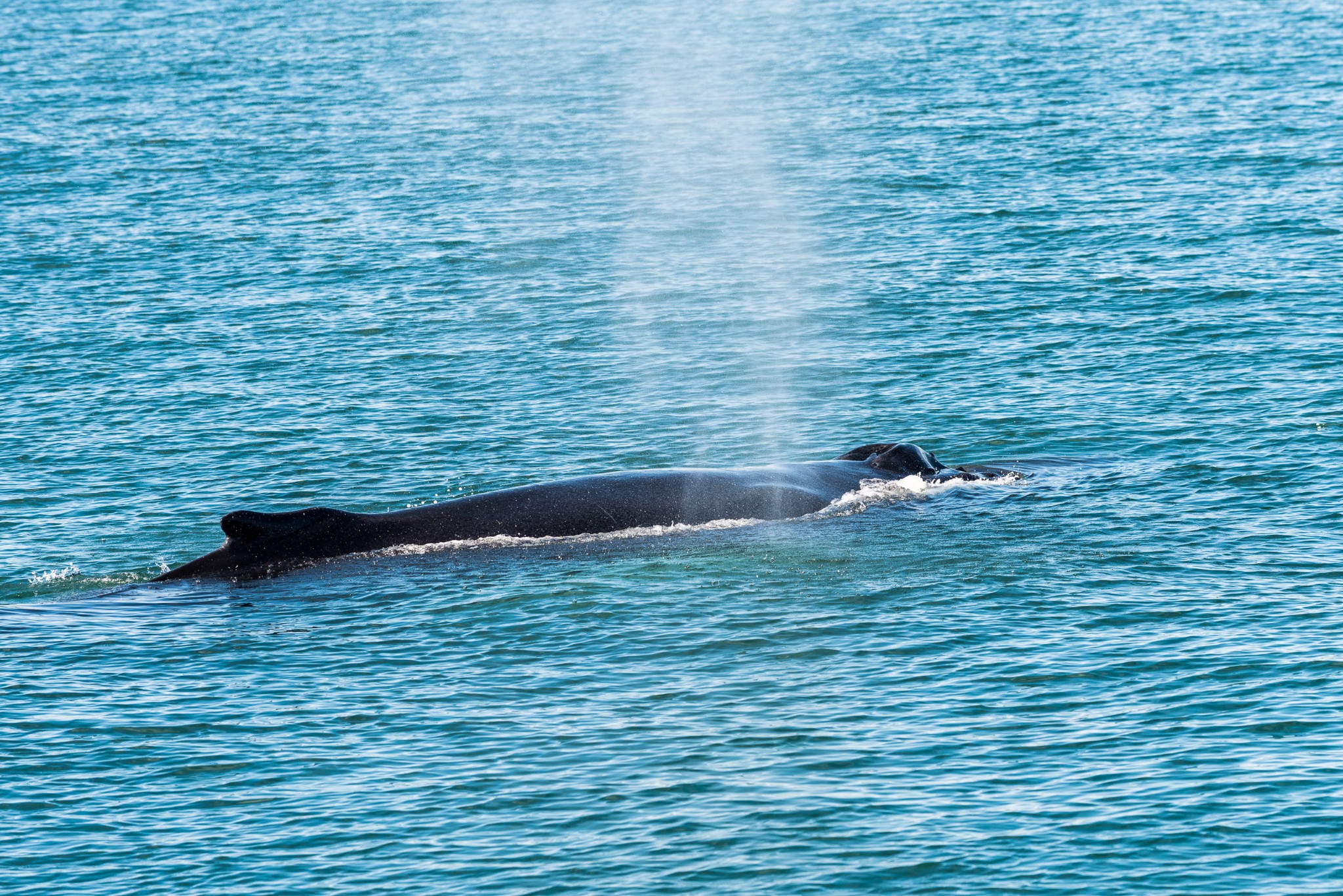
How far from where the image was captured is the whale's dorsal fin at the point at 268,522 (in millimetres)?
24031

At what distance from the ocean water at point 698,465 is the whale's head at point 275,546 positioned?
34cm

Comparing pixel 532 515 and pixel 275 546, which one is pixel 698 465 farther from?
pixel 275 546

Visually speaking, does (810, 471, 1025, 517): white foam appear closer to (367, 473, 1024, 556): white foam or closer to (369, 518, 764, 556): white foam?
(367, 473, 1024, 556): white foam

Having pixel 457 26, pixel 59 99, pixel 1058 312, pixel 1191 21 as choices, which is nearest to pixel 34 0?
pixel 457 26

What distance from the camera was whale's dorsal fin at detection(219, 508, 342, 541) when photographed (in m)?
24.0

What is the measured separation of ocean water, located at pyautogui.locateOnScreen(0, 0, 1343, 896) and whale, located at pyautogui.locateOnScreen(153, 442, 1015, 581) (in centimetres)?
35

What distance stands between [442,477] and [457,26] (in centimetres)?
6816

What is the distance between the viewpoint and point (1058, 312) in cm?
3962

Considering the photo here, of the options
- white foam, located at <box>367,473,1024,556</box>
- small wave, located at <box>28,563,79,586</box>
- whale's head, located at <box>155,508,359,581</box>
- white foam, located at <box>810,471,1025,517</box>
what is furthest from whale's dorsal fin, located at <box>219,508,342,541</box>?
white foam, located at <box>810,471,1025,517</box>

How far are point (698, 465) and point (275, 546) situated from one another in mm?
8099

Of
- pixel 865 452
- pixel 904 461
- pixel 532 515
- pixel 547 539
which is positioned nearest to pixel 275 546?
pixel 532 515

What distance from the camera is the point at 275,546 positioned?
24.6 m

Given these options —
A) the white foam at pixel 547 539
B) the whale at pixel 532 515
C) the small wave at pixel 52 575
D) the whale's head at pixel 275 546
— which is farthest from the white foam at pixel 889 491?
the small wave at pixel 52 575

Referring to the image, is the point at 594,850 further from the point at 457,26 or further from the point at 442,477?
the point at 457,26
